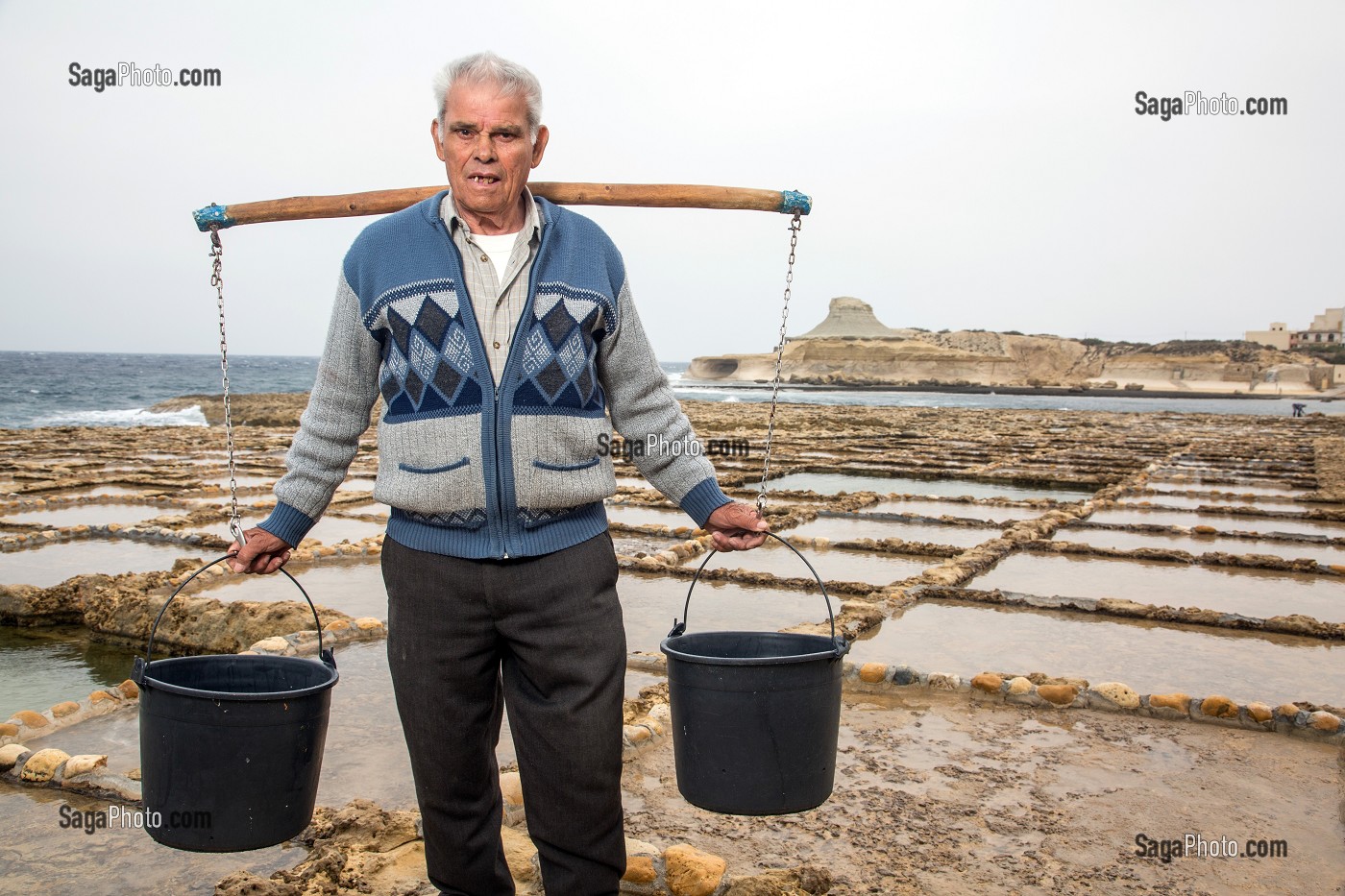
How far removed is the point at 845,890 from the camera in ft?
8.86

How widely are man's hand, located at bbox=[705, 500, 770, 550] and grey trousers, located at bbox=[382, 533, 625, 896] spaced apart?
0.35 metres

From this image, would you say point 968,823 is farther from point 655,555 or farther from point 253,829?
point 655,555

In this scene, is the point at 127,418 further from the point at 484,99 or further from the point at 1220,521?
the point at 484,99

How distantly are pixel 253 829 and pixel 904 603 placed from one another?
4.65 m

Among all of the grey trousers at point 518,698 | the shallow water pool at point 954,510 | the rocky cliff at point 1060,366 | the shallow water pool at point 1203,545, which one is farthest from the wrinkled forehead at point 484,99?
the rocky cliff at point 1060,366

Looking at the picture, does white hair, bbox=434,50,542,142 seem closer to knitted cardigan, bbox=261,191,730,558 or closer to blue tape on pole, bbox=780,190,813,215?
knitted cardigan, bbox=261,191,730,558

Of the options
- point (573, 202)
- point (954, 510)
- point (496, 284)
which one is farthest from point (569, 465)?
point (954, 510)

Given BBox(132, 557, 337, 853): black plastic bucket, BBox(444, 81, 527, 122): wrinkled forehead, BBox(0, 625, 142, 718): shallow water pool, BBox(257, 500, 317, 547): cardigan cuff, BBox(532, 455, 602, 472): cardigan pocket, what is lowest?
BBox(0, 625, 142, 718): shallow water pool

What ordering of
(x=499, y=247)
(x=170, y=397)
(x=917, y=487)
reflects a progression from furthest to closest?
(x=170, y=397), (x=917, y=487), (x=499, y=247)

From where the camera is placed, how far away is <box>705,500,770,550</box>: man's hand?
7.91ft

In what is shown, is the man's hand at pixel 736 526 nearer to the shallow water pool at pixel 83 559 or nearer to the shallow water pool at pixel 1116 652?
the shallow water pool at pixel 1116 652

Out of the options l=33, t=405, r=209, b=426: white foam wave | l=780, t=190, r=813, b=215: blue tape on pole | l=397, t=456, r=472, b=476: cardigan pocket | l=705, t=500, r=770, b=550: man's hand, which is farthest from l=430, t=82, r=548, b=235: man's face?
l=33, t=405, r=209, b=426: white foam wave

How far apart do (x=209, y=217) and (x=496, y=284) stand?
1.13 meters

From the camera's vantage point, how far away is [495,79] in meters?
2.12
